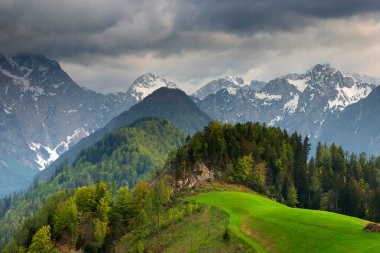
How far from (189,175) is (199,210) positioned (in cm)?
3993

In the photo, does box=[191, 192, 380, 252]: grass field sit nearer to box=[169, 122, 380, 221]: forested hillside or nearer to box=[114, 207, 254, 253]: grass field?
box=[114, 207, 254, 253]: grass field

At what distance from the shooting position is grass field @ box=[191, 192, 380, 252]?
89.4 meters

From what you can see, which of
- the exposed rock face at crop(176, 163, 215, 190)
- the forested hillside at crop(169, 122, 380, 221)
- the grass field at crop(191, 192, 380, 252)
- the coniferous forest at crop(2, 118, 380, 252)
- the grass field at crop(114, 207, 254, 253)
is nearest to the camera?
the grass field at crop(191, 192, 380, 252)

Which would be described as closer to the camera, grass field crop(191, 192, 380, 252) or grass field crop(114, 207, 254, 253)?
grass field crop(191, 192, 380, 252)

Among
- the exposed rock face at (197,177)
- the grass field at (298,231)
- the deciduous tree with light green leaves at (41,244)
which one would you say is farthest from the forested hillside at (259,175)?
the grass field at (298,231)

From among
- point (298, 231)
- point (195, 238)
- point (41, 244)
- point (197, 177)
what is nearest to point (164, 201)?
point (197, 177)

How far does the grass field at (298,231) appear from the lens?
89381 mm

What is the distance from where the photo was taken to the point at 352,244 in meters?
87.8

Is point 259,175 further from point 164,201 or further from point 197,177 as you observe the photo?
point 164,201

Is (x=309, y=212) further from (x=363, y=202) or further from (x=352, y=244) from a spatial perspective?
(x=363, y=202)

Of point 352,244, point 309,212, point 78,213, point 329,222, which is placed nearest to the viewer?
point 352,244

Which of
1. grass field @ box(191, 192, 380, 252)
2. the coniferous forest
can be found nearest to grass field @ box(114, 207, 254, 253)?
the coniferous forest

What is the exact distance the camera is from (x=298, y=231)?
101m

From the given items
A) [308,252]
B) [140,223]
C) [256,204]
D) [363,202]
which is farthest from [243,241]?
[363,202]
